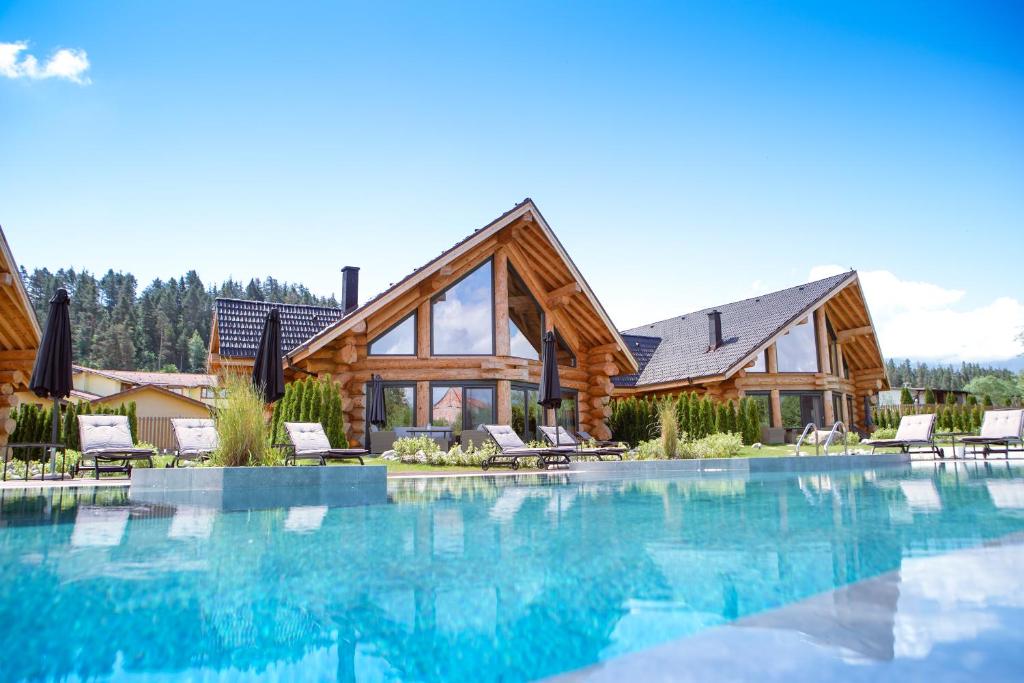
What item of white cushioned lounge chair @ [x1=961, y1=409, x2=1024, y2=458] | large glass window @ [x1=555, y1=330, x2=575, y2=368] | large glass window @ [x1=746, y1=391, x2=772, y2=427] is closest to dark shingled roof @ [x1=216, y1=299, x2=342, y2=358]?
large glass window @ [x1=555, y1=330, x2=575, y2=368]

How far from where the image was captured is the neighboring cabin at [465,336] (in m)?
18.2

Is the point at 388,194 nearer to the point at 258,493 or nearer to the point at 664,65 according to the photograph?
the point at 664,65

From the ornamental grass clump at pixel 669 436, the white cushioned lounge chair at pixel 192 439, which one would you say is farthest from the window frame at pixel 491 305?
the white cushioned lounge chair at pixel 192 439

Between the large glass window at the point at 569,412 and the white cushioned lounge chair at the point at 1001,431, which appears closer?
the white cushioned lounge chair at the point at 1001,431

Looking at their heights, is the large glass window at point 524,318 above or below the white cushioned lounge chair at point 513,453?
above

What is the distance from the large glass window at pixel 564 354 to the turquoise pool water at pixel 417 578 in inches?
574

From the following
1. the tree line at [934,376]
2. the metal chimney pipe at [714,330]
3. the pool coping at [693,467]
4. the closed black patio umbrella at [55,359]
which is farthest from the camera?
the tree line at [934,376]

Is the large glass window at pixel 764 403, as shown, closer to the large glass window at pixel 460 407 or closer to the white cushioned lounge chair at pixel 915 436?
the white cushioned lounge chair at pixel 915 436

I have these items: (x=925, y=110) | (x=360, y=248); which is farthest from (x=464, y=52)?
(x=925, y=110)

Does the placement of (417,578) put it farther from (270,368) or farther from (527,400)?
(527,400)

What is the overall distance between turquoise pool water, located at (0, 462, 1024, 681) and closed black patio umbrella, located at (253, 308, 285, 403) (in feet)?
13.7

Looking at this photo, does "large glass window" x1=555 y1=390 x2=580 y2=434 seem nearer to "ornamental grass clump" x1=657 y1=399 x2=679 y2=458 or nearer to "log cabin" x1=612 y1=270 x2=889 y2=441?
"log cabin" x1=612 y1=270 x2=889 y2=441

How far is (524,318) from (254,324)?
8035 millimetres

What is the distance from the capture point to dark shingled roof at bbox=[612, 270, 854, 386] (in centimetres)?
2472
